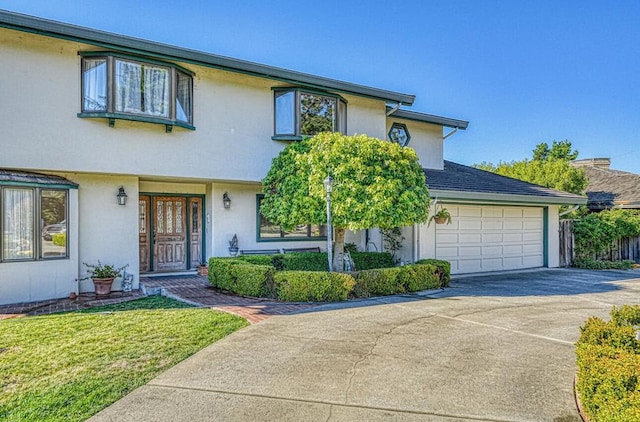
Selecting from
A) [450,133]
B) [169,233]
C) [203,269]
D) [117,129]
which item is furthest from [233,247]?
[450,133]

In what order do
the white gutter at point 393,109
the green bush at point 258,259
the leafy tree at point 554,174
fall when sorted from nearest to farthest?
the green bush at point 258,259, the white gutter at point 393,109, the leafy tree at point 554,174

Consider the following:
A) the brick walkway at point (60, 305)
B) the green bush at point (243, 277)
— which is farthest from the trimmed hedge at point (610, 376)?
the brick walkway at point (60, 305)

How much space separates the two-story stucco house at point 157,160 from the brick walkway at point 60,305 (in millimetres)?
327

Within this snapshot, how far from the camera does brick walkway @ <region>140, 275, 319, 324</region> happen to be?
8164 millimetres

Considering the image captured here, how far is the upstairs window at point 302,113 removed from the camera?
12055mm

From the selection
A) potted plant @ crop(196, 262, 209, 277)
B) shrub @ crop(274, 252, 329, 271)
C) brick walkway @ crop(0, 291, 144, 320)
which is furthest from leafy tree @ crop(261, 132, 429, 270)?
brick walkway @ crop(0, 291, 144, 320)

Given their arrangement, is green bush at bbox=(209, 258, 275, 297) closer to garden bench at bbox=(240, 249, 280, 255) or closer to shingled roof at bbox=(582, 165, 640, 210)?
garden bench at bbox=(240, 249, 280, 255)

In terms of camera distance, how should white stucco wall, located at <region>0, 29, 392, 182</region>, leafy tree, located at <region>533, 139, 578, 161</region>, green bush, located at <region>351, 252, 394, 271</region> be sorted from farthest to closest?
leafy tree, located at <region>533, 139, 578, 161</region>, green bush, located at <region>351, 252, 394, 271</region>, white stucco wall, located at <region>0, 29, 392, 182</region>

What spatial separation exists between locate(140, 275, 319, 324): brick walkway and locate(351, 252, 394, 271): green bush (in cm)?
395

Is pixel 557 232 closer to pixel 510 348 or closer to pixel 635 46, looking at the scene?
pixel 635 46

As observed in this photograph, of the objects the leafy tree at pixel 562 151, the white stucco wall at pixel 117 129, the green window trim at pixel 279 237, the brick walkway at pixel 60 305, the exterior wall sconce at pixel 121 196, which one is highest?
the leafy tree at pixel 562 151

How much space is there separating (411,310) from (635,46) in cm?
1439

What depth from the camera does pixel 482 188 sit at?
14.2 m

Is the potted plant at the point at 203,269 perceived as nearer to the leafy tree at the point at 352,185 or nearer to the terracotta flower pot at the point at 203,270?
the terracotta flower pot at the point at 203,270
